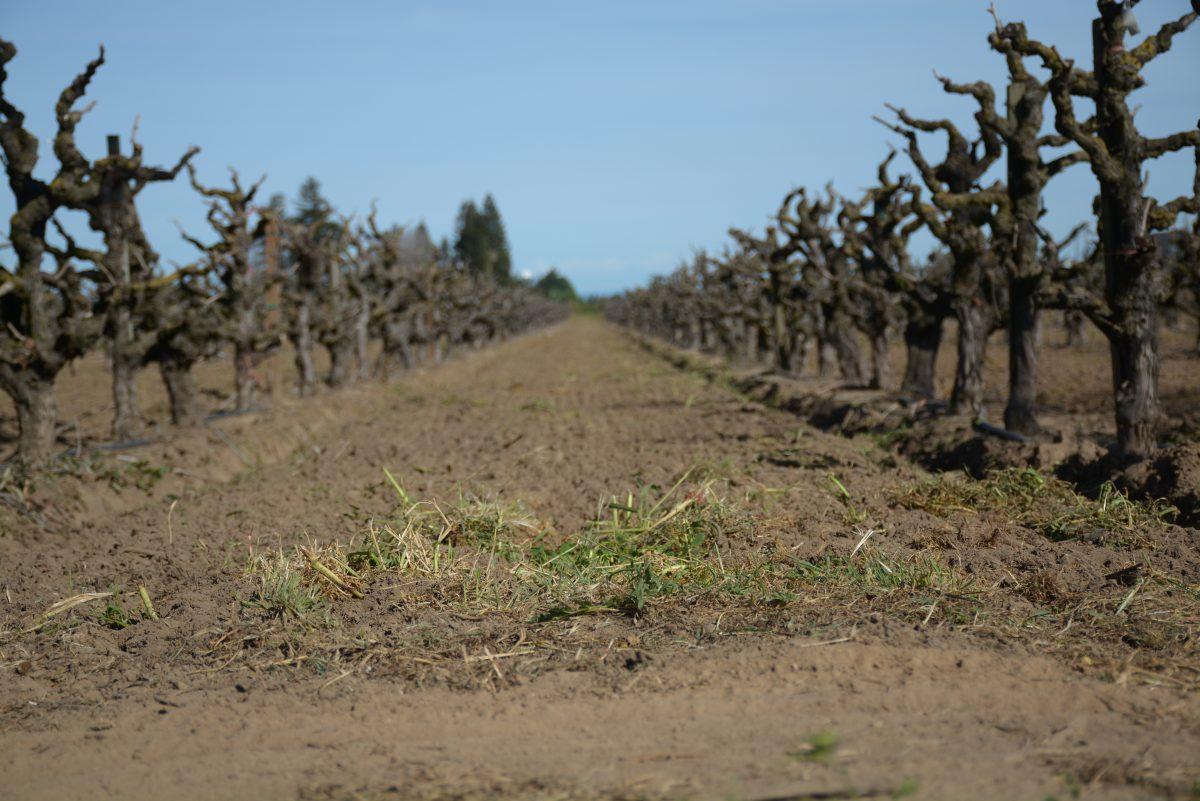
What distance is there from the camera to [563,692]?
4.14 metres

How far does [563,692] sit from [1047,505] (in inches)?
189

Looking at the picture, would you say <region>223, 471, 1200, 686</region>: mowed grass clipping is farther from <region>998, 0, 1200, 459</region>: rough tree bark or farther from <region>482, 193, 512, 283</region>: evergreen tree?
<region>482, 193, 512, 283</region>: evergreen tree

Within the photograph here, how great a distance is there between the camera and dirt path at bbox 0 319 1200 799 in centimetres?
328

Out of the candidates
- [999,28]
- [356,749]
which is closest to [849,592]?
[356,749]

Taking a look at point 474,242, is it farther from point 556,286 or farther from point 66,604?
point 66,604

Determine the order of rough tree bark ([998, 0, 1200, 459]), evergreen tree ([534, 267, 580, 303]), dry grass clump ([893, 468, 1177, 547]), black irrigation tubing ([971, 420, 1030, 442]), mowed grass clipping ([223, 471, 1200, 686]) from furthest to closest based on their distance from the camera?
1. evergreen tree ([534, 267, 580, 303])
2. black irrigation tubing ([971, 420, 1030, 442])
3. rough tree bark ([998, 0, 1200, 459])
4. dry grass clump ([893, 468, 1177, 547])
5. mowed grass clipping ([223, 471, 1200, 686])

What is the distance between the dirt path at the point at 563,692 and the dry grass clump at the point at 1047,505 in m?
0.33

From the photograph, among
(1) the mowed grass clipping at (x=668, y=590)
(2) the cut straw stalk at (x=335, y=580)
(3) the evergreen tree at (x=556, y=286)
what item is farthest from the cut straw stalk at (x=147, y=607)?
(3) the evergreen tree at (x=556, y=286)

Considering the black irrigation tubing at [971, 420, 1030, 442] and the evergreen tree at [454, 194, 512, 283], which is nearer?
the black irrigation tubing at [971, 420, 1030, 442]

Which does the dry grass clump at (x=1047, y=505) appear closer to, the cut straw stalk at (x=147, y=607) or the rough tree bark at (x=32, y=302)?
the cut straw stalk at (x=147, y=607)

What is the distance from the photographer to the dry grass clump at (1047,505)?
21.2 ft

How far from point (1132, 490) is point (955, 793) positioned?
5408 mm

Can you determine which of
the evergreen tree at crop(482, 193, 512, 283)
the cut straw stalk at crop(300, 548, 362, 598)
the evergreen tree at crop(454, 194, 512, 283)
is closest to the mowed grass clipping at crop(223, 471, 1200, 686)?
the cut straw stalk at crop(300, 548, 362, 598)

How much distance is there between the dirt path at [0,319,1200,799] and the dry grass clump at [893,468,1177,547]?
1.10 ft
